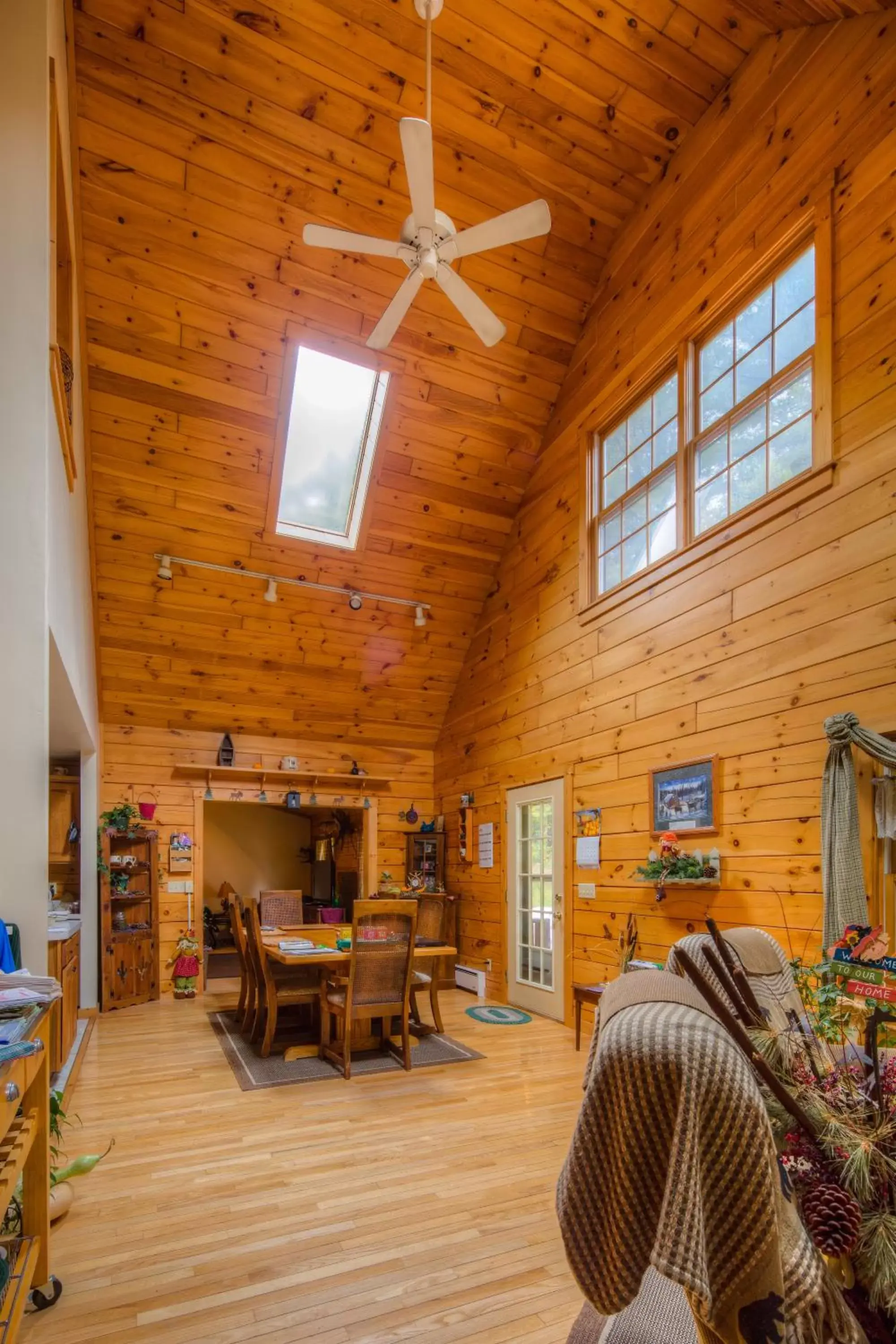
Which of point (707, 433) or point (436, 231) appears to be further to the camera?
point (707, 433)

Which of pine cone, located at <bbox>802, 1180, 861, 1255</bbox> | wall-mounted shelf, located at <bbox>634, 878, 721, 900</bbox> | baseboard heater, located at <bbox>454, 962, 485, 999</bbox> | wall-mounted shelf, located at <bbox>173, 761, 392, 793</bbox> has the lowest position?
baseboard heater, located at <bbox>454, 962, 485, 999</bbox>

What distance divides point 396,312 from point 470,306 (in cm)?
40

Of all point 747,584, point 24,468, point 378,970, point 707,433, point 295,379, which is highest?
point 295,379

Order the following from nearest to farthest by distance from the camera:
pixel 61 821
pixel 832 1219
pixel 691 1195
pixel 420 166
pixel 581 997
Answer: pixel 691 1195
pixel 832 1219
pixel 420 166
pixel 581 997
pixel 61 821

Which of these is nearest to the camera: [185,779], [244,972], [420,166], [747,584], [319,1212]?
[319,1212]

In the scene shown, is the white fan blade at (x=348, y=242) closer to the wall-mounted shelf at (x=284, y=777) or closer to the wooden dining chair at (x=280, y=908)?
the wall-mounted shelf at (x=284, y=777)

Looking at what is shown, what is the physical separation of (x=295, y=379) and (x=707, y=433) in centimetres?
305

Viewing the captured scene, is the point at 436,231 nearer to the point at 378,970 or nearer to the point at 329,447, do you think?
the point at 329,447

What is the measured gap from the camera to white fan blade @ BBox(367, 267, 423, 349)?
381 cm

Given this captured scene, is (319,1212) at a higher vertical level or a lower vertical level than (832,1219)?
lower

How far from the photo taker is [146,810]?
728 cm

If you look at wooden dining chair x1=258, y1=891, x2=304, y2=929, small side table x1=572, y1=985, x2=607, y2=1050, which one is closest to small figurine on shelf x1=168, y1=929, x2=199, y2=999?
wooden dining chair x1=258, y1=891, x2=304, y2=929

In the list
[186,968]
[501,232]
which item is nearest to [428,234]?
[501,232]

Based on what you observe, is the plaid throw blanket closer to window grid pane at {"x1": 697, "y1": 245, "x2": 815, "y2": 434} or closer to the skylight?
window grid pane at {"x1": 697, "y1": 245, "x2": 815, "y2": 434}
